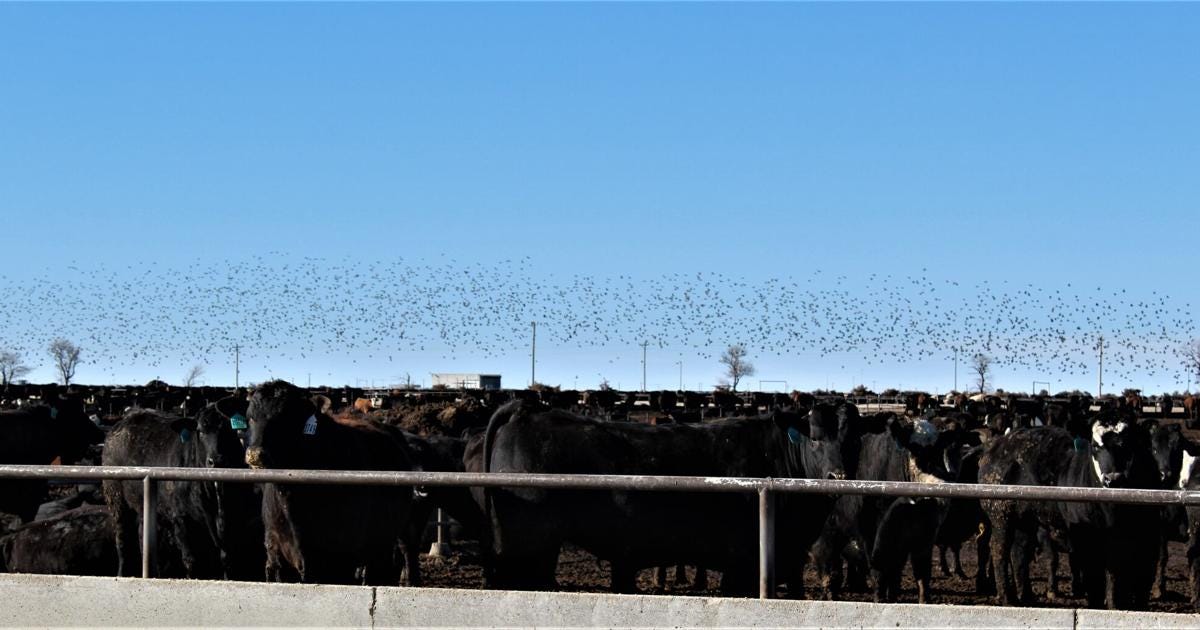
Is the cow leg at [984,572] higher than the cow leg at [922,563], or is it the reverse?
the cow leg at [922,563]

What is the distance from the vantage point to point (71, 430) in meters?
22.5

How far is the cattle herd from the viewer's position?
32.1ft

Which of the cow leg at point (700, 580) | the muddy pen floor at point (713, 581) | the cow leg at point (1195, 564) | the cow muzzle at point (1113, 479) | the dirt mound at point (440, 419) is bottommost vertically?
the muddy pen floor at point (713, 581)

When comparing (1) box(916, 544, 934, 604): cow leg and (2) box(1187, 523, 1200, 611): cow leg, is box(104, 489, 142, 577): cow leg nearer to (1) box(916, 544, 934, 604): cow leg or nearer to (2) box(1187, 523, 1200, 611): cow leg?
(1) box(916, 544, 934, 604): cow leg

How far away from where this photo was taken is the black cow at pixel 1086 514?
10.9m

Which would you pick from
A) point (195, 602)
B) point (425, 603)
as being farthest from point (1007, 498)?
point (195, 602)

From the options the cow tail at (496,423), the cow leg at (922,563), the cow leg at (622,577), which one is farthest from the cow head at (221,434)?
the cow leg at (922,563)

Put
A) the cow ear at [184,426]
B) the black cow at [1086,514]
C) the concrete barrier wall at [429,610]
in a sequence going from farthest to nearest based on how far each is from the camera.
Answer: the cow ear at [184,426]
the black cow at [1086,514]
the concrete barrier wall at [429,610]

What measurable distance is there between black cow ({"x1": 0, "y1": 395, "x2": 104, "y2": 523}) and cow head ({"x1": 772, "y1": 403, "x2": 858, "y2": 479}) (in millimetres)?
13678

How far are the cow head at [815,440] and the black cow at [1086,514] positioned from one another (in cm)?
146

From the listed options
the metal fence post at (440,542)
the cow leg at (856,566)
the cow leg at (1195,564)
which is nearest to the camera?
the cow leg at (1195,564)

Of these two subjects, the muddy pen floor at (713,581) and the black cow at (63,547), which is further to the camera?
the muddy pen floor at (713,581)

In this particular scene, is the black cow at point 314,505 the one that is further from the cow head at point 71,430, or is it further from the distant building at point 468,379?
the distant building at point 468,379

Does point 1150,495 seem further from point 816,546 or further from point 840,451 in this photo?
point 816,546
